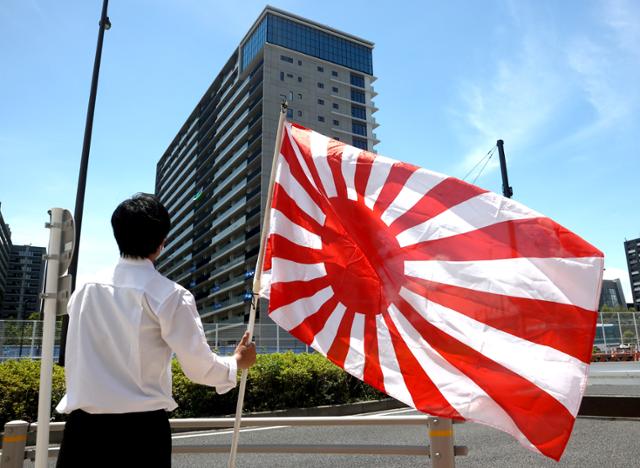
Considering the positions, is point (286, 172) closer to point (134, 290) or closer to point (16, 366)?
point (134, 290)

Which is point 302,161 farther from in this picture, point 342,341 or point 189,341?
point 189,341

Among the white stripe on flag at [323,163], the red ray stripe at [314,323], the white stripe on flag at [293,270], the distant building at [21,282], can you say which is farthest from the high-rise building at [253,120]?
the distant building at [21,282]

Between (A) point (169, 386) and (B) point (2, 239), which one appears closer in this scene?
(A) point (169, 386)

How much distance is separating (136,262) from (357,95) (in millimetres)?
85185

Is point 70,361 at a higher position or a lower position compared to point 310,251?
lower

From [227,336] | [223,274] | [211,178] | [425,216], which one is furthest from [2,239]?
[425,216]

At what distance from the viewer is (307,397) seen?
11.0 metres

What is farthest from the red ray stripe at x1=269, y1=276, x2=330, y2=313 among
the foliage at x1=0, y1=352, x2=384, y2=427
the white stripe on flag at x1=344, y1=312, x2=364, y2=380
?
the foliage at x1=0, y1=352, x2=384, y2=427

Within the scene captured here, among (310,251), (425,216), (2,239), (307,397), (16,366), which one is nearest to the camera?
(425,216)

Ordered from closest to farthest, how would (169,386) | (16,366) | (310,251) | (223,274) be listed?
1. (169,386)
2. (310,251)
3. (16,366)
4. (223,274)

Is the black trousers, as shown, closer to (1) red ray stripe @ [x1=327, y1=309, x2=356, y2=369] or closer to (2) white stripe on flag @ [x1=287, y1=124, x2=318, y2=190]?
(1) red ray stripe @ [x1=327, y1=309, x2=356, y2=369]

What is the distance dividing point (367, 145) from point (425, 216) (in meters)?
79.8

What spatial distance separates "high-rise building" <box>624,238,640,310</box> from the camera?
18225 centimetres

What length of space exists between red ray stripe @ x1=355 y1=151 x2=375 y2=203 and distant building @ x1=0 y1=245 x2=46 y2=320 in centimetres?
18718
